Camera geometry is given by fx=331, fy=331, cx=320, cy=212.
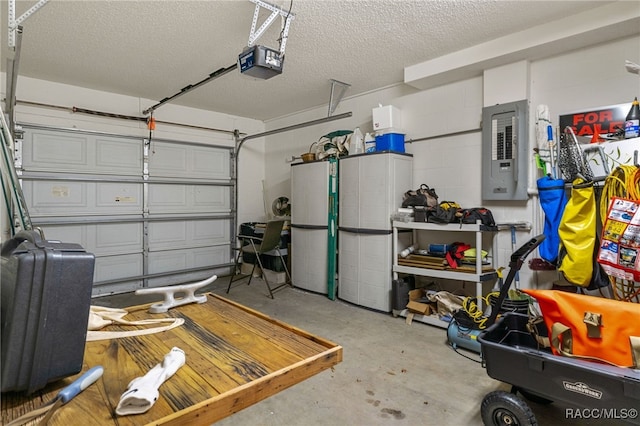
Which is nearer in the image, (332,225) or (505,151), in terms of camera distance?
(505,151)

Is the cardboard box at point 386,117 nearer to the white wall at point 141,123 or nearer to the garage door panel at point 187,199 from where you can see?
the white wall at point 141,123

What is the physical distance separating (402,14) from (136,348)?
9.62ft

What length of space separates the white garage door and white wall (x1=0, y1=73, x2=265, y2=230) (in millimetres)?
142

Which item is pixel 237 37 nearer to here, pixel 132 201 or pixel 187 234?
pixel 132 201

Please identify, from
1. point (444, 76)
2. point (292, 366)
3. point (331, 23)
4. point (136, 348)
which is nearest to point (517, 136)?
point (444, 76)

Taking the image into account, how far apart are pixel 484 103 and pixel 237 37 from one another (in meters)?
2.58

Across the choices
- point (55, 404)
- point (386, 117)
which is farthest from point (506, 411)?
point (386, 117)

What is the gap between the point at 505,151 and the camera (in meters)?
3.31

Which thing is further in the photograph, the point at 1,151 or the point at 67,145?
the point at 67,145

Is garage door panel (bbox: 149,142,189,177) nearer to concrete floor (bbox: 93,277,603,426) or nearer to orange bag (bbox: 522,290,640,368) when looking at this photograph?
concrete floor (bbox: 93,277,603,426)

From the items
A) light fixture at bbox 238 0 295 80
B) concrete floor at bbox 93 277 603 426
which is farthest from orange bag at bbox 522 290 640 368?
light fixture at bbox 238 0 295 80

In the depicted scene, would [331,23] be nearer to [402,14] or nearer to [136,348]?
[402,14]

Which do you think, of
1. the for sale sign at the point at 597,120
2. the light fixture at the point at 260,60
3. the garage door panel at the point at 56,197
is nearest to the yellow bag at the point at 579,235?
the for sale sign at the point at 597,120

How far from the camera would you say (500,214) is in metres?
3.49
